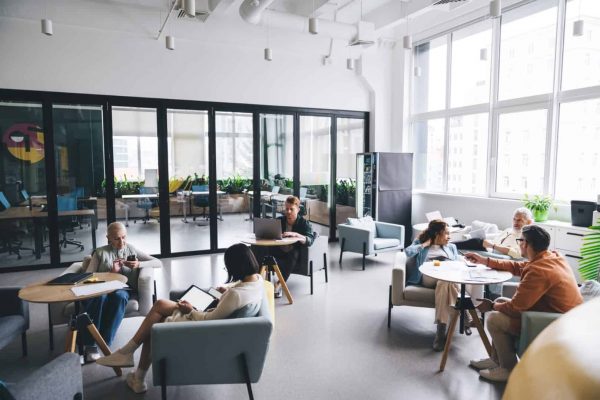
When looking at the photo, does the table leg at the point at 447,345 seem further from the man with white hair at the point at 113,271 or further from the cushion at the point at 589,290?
the man with white hair at the point at 113,271

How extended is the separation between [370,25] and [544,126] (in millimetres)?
3306

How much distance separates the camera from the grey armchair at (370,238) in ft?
21.8

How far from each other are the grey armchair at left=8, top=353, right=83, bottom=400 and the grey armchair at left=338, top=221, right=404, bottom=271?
481cm

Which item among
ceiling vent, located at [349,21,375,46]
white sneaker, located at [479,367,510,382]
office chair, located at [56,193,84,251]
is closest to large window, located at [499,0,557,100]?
ceiling vent, located at [349,21,375,46]

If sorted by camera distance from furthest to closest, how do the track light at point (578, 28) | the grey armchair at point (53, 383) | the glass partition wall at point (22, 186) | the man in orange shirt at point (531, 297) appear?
the glass partition wall at point (22, 186)
the track light at point (578, 28)
the man in orange shirt at point (531, 297)
the grey armchair at point (53, 383)

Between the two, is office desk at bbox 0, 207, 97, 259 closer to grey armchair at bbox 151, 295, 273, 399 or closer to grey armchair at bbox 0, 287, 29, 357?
grey armchair at bbox 0, 287, 29, 357

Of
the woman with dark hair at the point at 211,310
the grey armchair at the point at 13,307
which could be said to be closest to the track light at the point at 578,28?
the woman with dark hair at the point at 211,310

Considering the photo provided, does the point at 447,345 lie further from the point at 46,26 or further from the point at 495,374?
the point at 46,26

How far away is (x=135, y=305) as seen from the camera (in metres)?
3.75

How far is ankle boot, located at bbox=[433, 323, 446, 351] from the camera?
378 cm

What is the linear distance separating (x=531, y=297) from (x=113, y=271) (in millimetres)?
3571

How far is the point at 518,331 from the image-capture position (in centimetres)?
314

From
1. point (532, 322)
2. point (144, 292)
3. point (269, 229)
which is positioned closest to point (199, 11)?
point (269, 229)

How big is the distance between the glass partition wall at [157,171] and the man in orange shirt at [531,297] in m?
5.42
